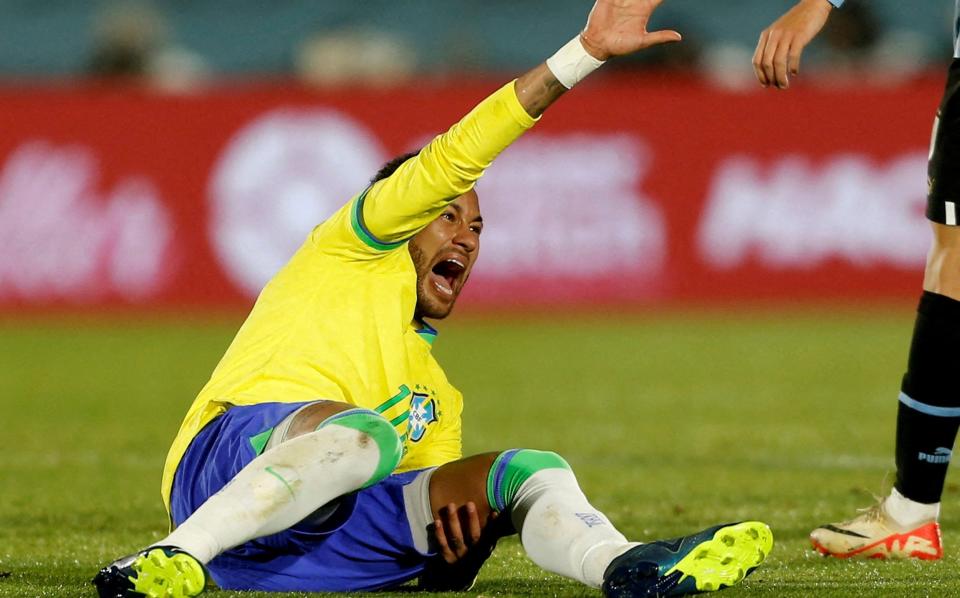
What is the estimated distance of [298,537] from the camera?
11.7 feet

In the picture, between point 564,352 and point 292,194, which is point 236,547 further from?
point 292,194

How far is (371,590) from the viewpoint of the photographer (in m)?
3.74

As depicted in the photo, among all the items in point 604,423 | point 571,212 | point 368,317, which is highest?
point 368,317

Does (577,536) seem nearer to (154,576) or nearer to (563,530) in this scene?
(563,530)

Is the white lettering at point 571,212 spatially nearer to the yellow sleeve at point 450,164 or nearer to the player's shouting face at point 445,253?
the player's shouting face at point 445,253

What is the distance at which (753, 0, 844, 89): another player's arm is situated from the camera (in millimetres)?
3818

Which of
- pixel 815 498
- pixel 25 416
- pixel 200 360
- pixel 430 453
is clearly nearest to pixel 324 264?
pixel 430 453

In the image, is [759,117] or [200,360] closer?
[200,360]

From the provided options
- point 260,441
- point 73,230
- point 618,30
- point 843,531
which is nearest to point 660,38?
point 618,30

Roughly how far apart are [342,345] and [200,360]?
21.3 feet

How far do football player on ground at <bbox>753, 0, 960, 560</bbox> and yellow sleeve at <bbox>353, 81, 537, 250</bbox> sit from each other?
119 centimetres

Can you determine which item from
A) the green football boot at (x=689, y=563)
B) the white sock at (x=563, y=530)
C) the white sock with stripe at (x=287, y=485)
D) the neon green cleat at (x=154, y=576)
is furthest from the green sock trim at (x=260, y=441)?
the green football boot at (x=689, y=563)

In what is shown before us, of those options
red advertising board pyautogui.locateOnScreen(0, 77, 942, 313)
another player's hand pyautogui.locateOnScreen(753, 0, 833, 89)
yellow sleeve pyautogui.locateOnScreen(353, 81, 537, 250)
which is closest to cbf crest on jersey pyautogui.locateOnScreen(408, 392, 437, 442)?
yellow sleeve pyautogui.locateOnScreen(353, 81, 537, 250)

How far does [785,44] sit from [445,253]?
3.18 feet
